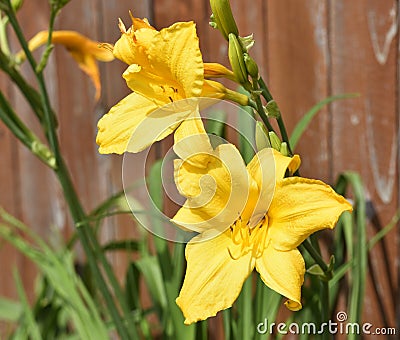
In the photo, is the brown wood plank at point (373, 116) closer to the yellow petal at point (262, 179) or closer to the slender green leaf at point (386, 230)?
the slender green leaf at point (386, 230)

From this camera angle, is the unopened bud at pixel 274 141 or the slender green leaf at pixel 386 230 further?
the slender green leaf at pixel 386 230

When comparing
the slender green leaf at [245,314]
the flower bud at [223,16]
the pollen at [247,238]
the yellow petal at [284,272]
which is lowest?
the slender green leaf at [245,314]

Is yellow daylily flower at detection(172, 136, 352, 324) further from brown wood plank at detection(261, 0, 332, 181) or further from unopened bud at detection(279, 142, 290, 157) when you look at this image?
brown wood plank at detection(261, 0, 332, 181)

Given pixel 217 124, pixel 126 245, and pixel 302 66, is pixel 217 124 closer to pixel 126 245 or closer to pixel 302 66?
pixel 302 66

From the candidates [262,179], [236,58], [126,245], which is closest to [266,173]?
[262,179]

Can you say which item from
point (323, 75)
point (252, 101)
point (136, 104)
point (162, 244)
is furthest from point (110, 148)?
point (323, 75)

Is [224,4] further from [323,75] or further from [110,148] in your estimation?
[323,75]

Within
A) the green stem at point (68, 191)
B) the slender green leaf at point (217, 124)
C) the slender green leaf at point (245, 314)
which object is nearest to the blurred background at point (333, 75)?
the slender green leaf at point (217, 124)
